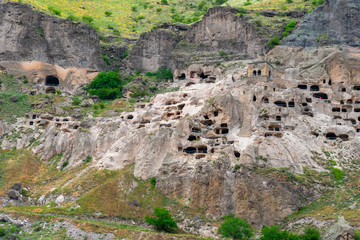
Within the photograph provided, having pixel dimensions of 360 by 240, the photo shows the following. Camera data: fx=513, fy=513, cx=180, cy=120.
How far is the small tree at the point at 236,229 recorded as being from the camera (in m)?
50.1

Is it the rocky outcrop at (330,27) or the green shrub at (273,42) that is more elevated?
the rocky outcrop at (330,27)

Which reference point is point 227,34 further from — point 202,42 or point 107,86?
point 107,86

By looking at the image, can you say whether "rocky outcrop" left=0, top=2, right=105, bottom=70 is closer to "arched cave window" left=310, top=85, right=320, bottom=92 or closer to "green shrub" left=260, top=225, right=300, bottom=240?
"arched cave window" left=310, top=85, right=320, bottom=92

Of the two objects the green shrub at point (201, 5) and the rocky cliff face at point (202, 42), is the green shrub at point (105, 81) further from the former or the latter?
the green shrub at point (201, 5)

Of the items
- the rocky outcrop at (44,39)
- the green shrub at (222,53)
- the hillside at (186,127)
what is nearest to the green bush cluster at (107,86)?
the hillside at (186,127)

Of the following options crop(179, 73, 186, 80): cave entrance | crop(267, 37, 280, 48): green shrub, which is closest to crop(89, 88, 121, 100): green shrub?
crop(179, 73, 186, 80): cave entrance

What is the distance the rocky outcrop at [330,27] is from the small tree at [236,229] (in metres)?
36.9

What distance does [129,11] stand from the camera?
14138 cm

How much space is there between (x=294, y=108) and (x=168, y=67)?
32.4 m

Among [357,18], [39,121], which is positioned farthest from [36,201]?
[357,18]

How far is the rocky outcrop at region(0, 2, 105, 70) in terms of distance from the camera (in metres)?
86.6

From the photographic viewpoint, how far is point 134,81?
86812mm

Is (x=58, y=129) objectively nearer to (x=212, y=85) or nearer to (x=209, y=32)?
(x=212, y=85)

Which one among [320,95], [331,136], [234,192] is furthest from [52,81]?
[331,136]
